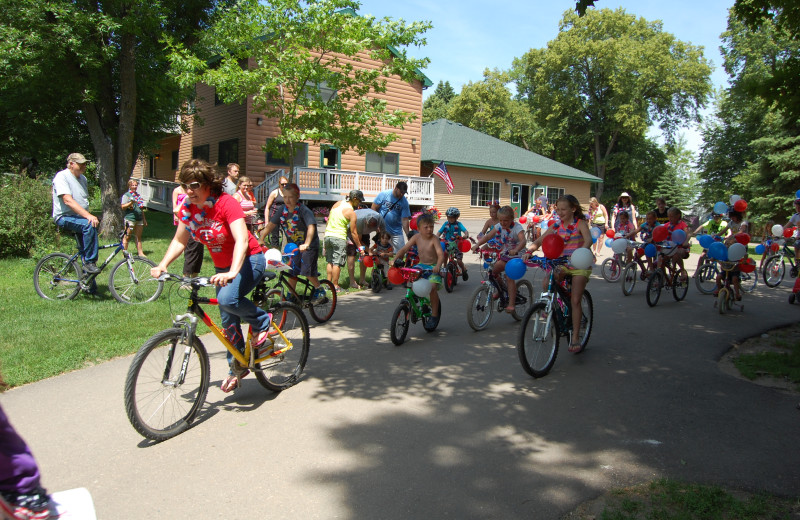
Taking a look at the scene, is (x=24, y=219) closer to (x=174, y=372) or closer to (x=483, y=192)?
(x=174, y=372)

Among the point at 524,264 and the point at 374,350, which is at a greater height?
the point at 524,264

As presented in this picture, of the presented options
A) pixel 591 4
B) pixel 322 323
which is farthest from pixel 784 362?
pixel 322 323

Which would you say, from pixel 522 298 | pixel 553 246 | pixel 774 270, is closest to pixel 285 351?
pixel 553 246

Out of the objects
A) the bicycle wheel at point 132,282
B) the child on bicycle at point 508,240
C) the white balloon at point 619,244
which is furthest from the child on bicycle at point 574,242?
the bicycle wheel at point 132,282

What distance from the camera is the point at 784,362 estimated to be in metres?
6.29

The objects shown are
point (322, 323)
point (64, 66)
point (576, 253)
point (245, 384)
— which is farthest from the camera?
point (64, 66)

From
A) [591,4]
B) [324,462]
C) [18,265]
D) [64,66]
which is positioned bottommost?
[324,462]

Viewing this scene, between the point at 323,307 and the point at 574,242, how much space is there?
3.58m

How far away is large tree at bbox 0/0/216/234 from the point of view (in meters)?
14.4

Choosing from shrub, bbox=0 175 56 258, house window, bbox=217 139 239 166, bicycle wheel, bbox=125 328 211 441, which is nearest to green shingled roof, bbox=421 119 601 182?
house window, bbox=217 139 239 166

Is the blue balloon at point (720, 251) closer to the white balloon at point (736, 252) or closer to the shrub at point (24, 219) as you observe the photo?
the white balloon at point (736, 252)

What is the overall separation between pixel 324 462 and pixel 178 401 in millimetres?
1360

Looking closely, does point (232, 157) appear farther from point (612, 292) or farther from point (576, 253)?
point (576, 253)

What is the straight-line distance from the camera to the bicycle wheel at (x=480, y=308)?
25.1ft
